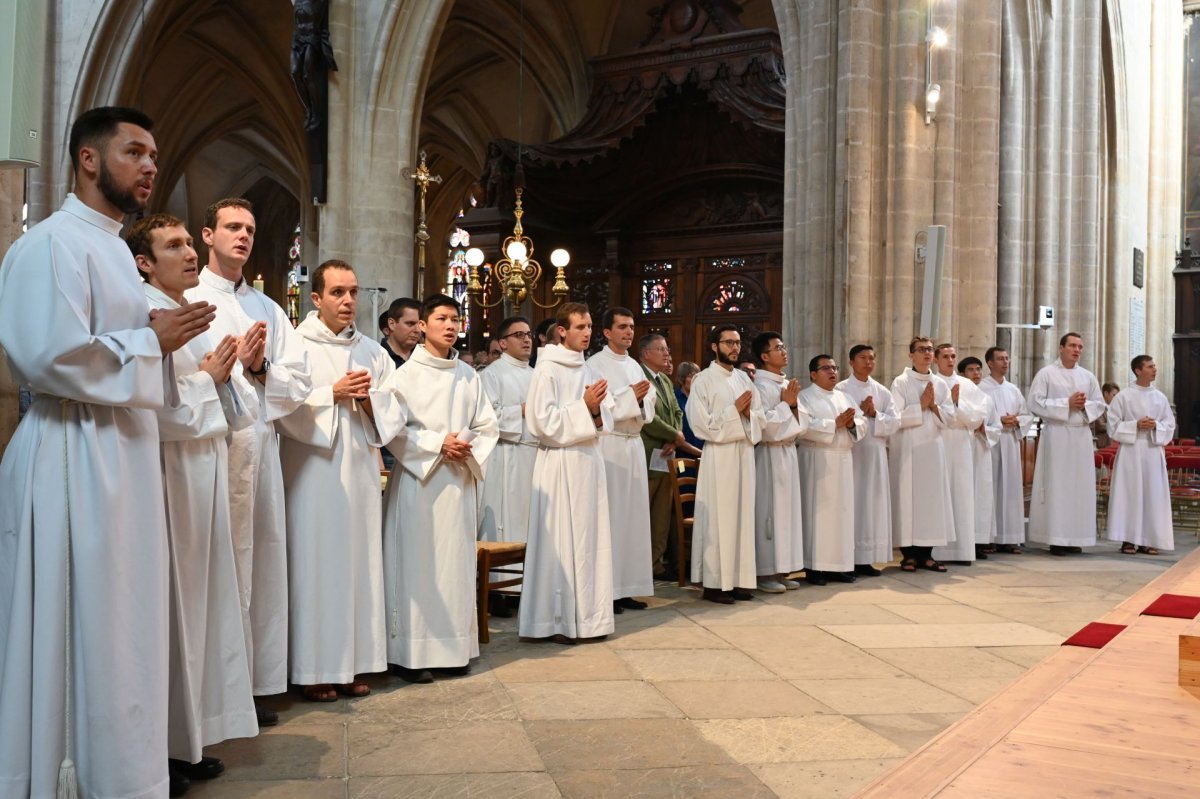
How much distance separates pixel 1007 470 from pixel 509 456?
200 inches

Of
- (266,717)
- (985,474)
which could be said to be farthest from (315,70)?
(266,717)

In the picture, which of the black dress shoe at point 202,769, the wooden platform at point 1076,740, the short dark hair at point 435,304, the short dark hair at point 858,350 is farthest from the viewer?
the short dark hair at point 858,350

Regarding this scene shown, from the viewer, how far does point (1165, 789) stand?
230cm

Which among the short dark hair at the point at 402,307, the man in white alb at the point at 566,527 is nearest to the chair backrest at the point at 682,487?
the man in white alb at the point at 566,527

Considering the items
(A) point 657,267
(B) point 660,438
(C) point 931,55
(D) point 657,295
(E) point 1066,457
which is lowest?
(E) point 1066,457

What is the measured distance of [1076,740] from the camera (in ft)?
8.55

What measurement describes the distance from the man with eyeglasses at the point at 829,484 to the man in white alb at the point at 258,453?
176 inches

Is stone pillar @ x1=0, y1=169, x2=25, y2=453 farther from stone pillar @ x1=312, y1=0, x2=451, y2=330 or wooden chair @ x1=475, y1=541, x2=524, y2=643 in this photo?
stone pillar @ x1=312, y1=0, x2=451, y2=330

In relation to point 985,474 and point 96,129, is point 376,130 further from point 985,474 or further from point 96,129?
point 96,129

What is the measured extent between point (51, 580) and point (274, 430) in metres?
1.66

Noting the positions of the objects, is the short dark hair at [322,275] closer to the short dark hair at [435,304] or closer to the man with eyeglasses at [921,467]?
the short dark hair at [435,304]

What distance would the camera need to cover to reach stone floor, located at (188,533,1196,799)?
3.82 meters

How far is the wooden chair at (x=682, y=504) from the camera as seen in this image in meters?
7.89

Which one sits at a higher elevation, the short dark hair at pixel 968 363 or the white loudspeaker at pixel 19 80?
the white loudspeaker at pixel 19 80
